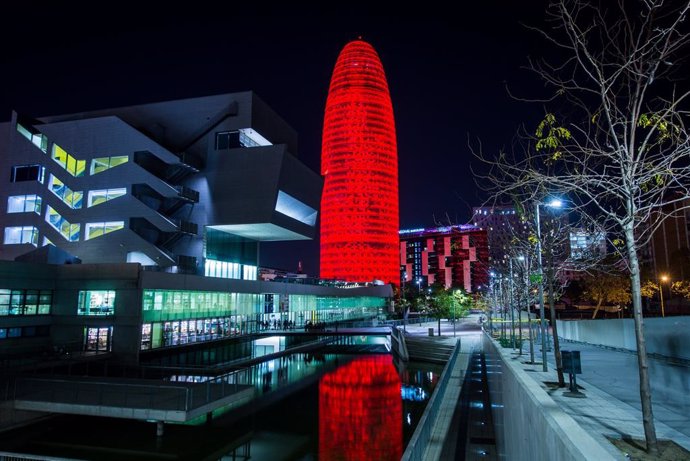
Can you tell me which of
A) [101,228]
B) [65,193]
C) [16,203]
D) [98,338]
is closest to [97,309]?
[98,338]

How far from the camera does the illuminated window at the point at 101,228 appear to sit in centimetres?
5053

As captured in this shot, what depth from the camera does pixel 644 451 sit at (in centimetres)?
754

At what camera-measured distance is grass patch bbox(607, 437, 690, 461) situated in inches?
280

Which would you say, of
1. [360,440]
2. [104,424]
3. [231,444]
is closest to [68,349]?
[104,424]

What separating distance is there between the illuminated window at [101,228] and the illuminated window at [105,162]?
226 inches

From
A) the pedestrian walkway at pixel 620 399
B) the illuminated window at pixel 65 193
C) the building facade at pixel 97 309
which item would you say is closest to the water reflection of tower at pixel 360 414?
the pedestrian walkway at pixel 620 399

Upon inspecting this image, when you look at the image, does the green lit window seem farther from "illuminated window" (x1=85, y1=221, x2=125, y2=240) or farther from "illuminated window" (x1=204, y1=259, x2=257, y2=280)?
"illuminated window" (x1=204, y1=259, x2=257, y2=280)

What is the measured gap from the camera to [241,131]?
5631 cm

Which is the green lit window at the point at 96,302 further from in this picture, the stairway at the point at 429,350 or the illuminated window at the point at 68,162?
the stairway at the point at 429,350

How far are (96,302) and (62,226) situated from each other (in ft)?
63.8

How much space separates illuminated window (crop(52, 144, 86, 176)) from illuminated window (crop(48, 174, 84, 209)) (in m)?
1.87

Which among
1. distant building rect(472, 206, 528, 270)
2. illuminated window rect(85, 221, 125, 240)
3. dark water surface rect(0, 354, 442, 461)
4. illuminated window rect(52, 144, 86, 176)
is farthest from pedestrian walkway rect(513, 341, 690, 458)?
illuminated window rect(52, 144, 86, 176)

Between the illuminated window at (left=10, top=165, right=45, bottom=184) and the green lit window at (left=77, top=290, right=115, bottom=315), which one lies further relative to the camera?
the illuminated window at (left=10, top=165, right=45, bottom=184)

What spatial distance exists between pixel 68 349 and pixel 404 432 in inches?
1086
